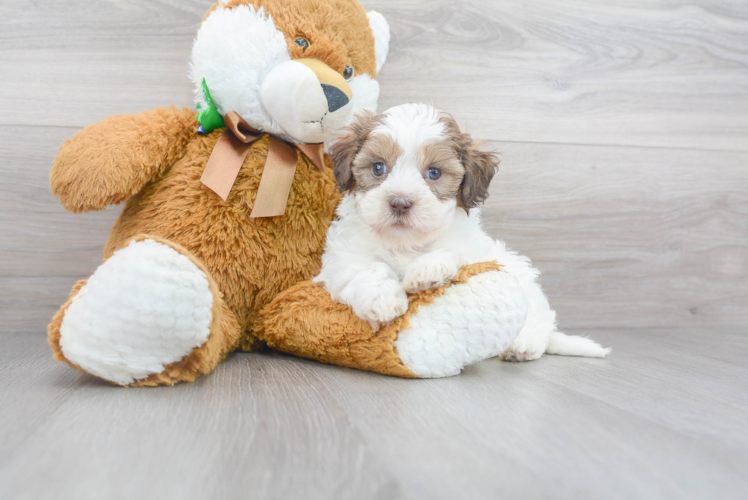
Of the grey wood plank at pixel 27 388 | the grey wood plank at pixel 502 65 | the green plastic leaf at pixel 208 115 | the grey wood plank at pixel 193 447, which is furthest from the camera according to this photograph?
the grey wood plank at pixel 502 65

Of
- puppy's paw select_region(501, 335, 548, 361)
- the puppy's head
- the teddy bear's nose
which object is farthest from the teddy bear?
puppy's paw select_region(501, 335, 548, 361)

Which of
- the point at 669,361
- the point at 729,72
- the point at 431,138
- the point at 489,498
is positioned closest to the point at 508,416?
the point at 489,498

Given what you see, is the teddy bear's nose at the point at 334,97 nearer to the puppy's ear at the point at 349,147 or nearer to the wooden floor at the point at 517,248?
the puppy's ear at the point at 349,147

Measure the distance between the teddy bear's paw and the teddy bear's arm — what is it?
251 mm

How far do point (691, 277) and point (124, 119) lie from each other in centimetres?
194

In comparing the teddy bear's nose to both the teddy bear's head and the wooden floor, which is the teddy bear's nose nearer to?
the teddy bear's head

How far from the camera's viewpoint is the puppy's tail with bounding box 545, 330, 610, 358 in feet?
4.84

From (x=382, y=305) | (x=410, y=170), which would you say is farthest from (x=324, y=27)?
Result: (x=382, y=305)

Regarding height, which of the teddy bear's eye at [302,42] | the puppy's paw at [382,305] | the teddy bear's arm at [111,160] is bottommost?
the puppy's paw at [382,305]

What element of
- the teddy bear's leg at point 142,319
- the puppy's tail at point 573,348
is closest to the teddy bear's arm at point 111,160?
the teddy bear's leg at point 142,319

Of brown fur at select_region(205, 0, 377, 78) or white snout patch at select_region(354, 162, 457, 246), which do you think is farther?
brown fur at select_region(205, 0, 377, 78)

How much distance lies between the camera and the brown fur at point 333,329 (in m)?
1.12

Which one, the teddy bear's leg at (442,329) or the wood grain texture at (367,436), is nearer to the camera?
the wood grain texture at (367,436)

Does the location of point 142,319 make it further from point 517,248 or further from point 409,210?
point 517,248
